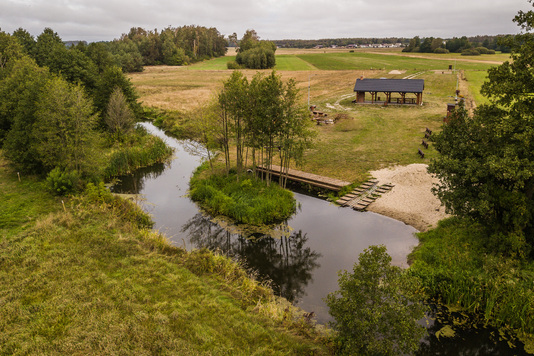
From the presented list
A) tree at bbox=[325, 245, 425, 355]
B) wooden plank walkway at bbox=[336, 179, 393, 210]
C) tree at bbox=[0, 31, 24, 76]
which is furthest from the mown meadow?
tree at bbox=[0, 31, 24, 76]

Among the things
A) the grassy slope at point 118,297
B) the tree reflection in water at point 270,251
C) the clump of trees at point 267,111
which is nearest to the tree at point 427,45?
the clump of trees at point 267,111

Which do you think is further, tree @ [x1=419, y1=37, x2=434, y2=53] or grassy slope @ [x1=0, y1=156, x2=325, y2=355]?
tree @ [x1=419, y1=37, x2=434, y2=53]

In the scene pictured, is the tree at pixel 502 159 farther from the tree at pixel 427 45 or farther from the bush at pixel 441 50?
the tree at pixel 427 45

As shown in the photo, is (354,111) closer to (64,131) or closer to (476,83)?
(64,131)

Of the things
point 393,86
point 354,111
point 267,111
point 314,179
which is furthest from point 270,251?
point 393,86

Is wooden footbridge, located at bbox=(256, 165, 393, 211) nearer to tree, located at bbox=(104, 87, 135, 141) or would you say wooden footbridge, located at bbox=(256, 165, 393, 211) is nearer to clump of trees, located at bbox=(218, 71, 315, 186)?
clump of trees, located at bbox=(218, 71, 315, 186)

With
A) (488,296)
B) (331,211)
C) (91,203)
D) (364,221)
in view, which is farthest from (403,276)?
(91,203)

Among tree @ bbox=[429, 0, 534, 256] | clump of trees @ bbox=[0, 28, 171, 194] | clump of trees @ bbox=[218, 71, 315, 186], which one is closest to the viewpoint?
tree @ bbox=[429, 0, 534, 256]

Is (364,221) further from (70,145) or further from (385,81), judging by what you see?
(385,81)
